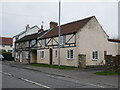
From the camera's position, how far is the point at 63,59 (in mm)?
24969

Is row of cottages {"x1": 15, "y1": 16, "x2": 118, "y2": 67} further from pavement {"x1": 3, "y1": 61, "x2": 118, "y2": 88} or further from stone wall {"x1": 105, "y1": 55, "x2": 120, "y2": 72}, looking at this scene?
pavement {"x1": 3, "y1": 61, "x2": 118, "y2": 88}

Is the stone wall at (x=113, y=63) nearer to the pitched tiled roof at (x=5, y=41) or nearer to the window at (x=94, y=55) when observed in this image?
the window at (x=94, y=55)

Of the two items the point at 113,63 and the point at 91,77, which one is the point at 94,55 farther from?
the point at 91,77

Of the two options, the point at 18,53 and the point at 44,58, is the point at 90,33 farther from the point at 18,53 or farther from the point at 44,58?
the point at 18,53

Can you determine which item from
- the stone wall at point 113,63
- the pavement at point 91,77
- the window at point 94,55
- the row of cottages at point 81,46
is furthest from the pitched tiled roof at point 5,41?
the stone wall at point 113,63

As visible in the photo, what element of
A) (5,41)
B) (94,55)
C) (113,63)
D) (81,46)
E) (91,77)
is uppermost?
(5,41)

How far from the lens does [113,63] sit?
16984 millimetres

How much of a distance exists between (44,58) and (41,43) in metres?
3.09

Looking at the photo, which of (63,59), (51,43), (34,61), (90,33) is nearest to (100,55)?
(90,33)

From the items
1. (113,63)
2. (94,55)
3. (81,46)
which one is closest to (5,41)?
(94,55)

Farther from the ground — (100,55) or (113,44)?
(113,44)

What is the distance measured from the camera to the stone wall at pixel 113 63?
1645 cm

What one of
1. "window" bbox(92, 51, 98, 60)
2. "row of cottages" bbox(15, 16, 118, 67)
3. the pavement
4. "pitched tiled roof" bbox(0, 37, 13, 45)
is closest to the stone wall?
the pavement

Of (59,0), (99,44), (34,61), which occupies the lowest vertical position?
(34,61)
